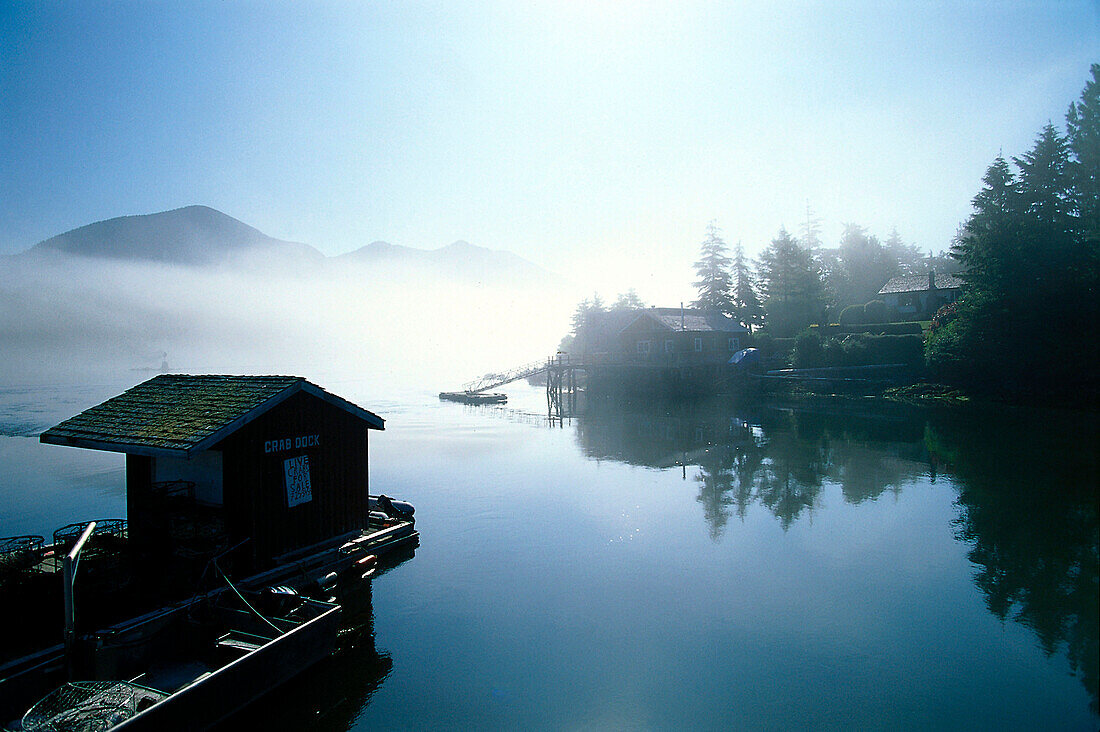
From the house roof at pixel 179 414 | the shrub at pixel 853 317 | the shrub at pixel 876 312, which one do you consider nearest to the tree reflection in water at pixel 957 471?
the house roof at pixel 179 414

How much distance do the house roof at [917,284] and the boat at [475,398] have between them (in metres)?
44.2

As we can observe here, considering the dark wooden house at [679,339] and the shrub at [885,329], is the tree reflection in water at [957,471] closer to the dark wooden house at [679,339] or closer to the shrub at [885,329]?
the dark wooden house at [679,339]

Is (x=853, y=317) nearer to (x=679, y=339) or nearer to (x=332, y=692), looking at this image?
(x=679, y=339)

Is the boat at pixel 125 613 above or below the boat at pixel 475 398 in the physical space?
below

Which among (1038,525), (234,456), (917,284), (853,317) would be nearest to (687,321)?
(853,317)

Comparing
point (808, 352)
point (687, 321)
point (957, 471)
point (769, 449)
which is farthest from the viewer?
point (687, 321)

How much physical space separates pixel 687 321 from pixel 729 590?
5044cm

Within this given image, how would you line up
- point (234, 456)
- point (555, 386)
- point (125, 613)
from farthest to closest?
point (555, 386) < point (234, 456) < point (125, 613)

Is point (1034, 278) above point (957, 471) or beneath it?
above

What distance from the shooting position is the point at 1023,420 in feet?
123

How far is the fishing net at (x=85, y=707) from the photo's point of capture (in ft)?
26.7

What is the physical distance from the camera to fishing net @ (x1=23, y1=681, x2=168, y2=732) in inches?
320

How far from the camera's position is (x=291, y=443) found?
15031 mm

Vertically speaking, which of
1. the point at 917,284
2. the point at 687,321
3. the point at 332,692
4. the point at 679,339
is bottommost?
the point at 332,692
